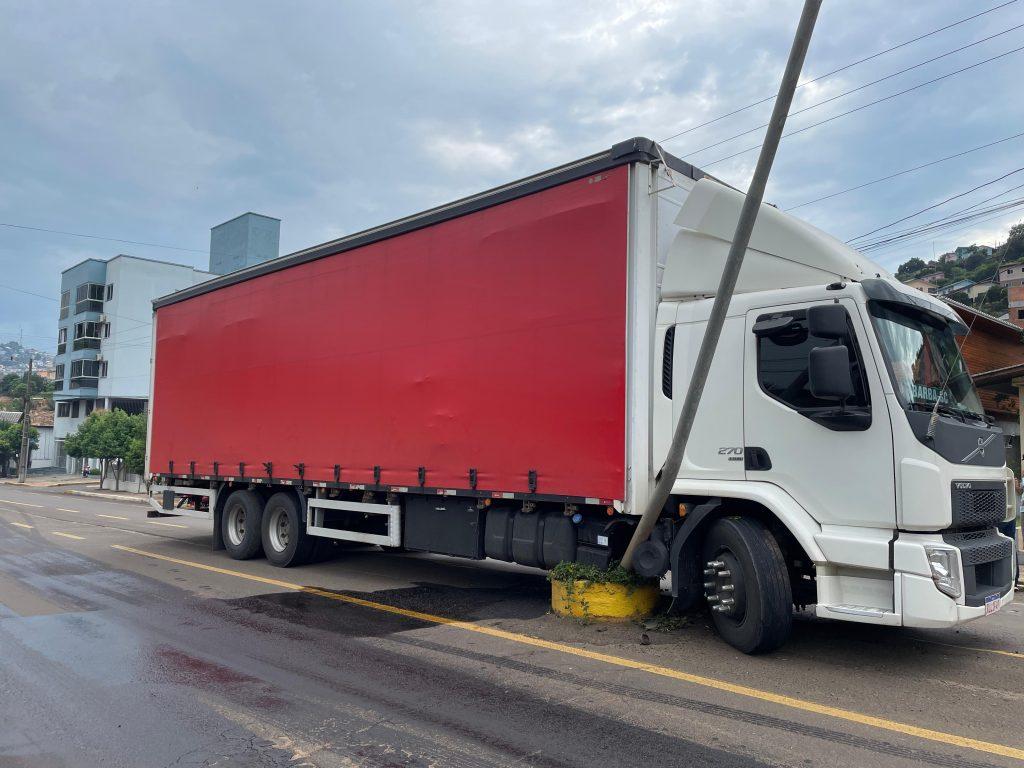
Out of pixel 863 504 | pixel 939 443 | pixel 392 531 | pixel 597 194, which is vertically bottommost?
pixel 392 531

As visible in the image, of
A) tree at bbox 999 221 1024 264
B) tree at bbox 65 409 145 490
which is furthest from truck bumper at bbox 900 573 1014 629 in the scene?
tree at bbox 65 409 145 490

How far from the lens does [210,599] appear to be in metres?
8.05

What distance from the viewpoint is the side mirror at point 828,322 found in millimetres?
5215

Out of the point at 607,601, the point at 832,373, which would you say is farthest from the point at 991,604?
the point at 607,601

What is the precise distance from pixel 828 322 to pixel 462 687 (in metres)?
3.67

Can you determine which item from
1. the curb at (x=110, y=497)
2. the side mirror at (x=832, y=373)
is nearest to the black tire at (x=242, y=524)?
the side mirror at (x=832, y=373)

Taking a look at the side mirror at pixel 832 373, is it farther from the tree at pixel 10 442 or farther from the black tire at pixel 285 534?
the tree at pixel 10 442

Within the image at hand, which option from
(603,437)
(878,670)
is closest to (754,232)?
(603,437)

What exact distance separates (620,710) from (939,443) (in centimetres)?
282

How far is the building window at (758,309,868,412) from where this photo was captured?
→ 530cm

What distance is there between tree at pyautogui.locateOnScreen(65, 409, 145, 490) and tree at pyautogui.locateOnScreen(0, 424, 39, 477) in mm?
21839

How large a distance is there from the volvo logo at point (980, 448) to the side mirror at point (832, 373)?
38.4 inches

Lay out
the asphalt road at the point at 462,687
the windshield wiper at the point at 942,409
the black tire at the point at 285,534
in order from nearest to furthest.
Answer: the asphalt road at the point at 462,687
the windshield wiper at the point at 942,409
the black tire at the point at 285,534

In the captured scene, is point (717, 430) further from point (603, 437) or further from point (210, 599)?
point (210, 599)
